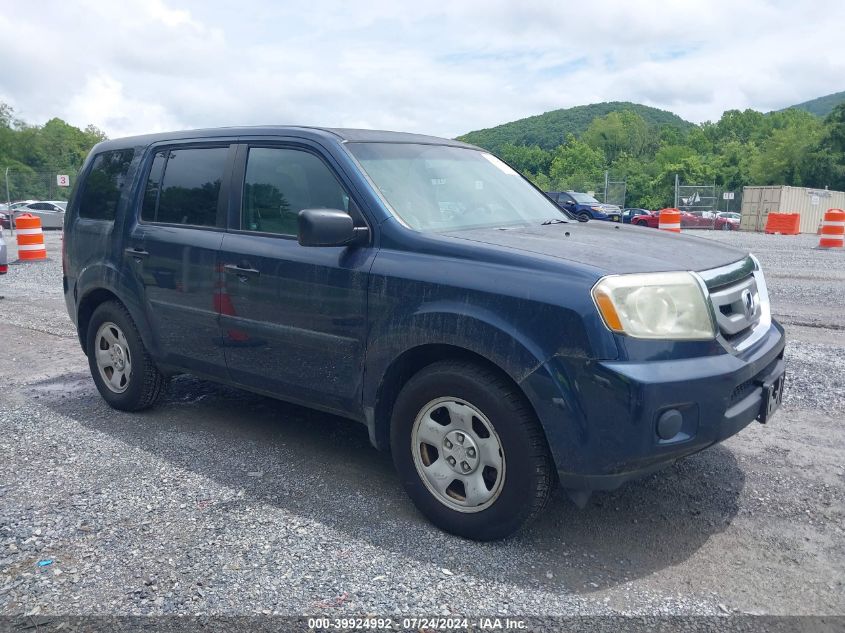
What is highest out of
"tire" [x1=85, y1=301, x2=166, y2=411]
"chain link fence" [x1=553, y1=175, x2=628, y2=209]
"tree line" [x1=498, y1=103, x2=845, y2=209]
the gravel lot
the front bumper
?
"tree line" [x1=498, y1=103, x2=845, y2=209]

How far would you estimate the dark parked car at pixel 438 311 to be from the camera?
3051 mm

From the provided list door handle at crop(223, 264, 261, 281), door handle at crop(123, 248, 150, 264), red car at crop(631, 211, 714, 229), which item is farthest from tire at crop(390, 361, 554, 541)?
red car at crop(631, 211, 714, 229)

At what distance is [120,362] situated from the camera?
17.3 ft

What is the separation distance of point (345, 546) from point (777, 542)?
1.94 m

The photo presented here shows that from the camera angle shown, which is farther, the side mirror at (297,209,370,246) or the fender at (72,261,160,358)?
the fender at (72,261,160,358)

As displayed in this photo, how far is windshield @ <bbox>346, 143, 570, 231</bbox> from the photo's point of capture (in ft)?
12.8

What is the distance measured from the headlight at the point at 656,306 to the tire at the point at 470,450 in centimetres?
55

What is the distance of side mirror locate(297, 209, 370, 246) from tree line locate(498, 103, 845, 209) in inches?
722

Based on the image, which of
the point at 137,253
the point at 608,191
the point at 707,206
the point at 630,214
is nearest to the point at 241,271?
the point at 137,253

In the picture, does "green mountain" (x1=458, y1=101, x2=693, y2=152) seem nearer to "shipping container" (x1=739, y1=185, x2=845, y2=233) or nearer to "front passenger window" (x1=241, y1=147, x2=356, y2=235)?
"shipping container" (x1=739, y1=185, x2=845, y2=233)

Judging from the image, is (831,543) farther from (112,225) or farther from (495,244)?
(112,225)

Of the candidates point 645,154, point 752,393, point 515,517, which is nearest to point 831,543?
point 752,393

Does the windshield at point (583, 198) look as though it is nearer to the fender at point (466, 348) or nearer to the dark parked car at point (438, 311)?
the dark parked car at point (438, 311)

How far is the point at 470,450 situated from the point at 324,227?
123 cm
